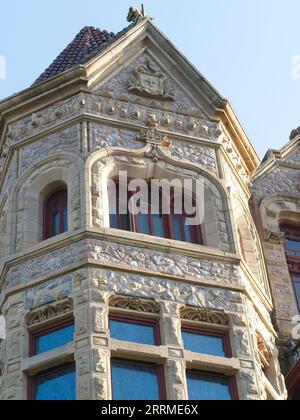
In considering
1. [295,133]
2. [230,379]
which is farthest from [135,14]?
[230,379]

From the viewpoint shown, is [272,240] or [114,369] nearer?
[114,369]

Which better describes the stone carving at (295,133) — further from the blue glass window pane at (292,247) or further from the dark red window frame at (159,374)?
the dark red window frame at (159,374)

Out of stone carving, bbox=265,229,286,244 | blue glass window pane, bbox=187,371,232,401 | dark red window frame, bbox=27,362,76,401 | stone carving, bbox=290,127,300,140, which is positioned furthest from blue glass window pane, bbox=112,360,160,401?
stone carving, bbox=290,127,300,140

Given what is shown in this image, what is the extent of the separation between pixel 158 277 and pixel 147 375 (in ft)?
7.05

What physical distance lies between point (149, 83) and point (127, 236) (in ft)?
15.8

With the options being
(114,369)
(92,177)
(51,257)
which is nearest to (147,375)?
(114,369)

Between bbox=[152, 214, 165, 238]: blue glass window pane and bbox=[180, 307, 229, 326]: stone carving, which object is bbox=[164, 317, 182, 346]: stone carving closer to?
bbox=[180, 307, 229, 326]: stone carving

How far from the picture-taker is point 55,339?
19.7 meters

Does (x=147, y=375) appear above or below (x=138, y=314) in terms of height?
below

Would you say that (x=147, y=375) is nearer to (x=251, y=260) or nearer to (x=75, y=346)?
(x=75, y=346)

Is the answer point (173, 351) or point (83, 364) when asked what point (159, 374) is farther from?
point (83, 364)

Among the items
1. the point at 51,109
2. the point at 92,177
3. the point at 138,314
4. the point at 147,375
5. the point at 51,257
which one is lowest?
the point at 147,375

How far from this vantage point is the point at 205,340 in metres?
20.3

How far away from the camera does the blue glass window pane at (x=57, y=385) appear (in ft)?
61.4
